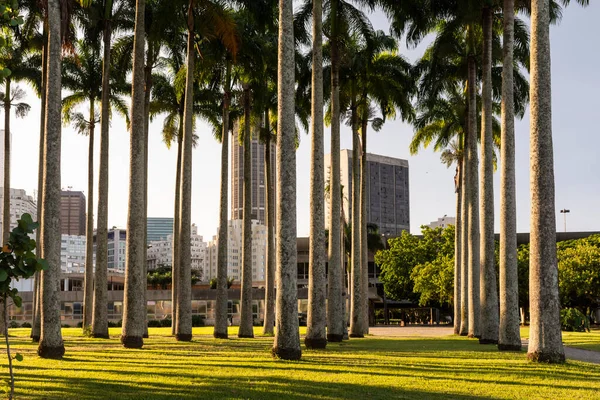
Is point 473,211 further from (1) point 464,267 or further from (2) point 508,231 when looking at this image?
(2) point 508,231

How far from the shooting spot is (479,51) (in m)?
34.1

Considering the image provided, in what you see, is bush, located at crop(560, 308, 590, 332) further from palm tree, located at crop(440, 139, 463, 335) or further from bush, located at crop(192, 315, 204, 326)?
bush, located at crop(192, 315, 204, 326)

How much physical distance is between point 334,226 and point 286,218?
9130 mm

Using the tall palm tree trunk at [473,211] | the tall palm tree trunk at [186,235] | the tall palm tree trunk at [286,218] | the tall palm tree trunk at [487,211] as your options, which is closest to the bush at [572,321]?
the tall palm tree trunk at [473,211]

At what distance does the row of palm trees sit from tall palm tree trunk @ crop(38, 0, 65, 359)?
4cm

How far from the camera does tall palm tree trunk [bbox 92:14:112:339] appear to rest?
29.0 meters

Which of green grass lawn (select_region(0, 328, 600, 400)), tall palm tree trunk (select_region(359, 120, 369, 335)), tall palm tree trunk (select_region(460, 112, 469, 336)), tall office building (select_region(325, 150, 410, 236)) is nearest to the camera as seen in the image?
green grass lawn (select_region(0, 328, 600, 400))

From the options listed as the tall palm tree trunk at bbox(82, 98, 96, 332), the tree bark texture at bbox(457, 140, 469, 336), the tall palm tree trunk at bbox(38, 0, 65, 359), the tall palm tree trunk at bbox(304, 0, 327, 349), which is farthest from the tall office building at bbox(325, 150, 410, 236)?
the tall palm tree trunk at bbox(38, 0, 65, 359)

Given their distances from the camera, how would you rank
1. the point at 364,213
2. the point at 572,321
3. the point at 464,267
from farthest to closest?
the point at 572,321
the point at 464,267
the point at 364,213

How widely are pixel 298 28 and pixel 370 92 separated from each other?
23.1 ft

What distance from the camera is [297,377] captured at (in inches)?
578

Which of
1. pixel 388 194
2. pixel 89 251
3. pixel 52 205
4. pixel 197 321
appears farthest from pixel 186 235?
pixel 388 194

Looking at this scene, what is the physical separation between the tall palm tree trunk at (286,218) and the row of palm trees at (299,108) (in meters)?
0.05

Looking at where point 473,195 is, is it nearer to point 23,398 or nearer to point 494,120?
point 494,120
